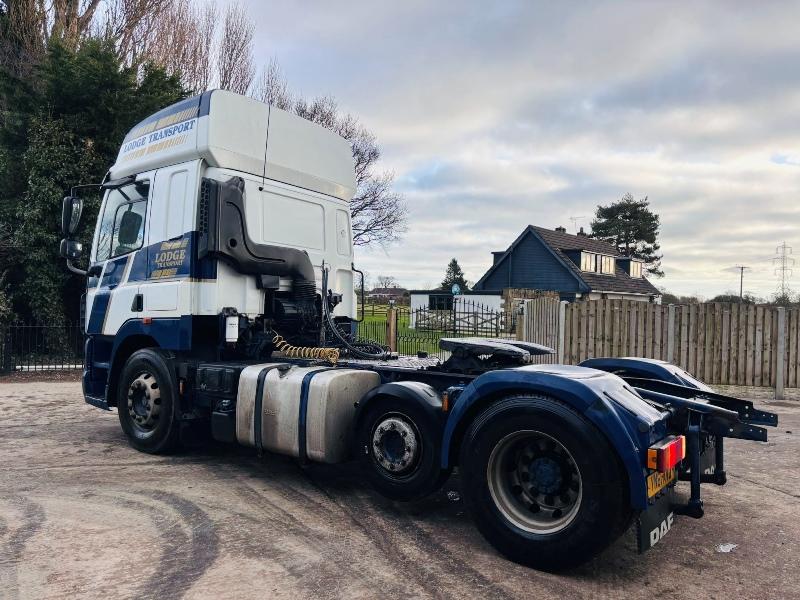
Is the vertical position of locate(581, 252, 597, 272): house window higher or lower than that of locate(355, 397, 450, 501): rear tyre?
higher

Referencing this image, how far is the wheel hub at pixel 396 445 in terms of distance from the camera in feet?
14.6

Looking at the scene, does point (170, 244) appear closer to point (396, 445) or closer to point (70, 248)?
point (70, 248)

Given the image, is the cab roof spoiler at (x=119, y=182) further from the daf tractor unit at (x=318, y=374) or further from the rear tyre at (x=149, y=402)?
the rear tyre at (x=149, y=402)

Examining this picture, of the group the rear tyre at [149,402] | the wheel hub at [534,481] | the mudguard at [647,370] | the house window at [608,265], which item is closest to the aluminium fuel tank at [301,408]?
the rear tyre at [149,402]

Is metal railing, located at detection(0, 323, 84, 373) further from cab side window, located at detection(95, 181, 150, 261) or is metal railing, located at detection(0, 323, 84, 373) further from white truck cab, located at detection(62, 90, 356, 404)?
white truck cab, located at detection(62, 90, 356, 404)

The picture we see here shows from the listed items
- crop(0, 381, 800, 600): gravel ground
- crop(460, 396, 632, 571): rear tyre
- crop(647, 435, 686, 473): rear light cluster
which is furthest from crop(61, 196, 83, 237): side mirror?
crop(647, 435, 686, 473): rear light cluster

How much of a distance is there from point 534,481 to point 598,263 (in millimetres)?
39606

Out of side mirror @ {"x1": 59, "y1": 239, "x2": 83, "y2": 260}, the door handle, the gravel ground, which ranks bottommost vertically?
the gravel ground

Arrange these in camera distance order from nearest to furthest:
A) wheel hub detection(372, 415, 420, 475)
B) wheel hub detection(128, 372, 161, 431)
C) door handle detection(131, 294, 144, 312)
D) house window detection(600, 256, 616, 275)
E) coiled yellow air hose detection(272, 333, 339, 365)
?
wheel hub detection(372, 415, 420, 475), coiled yellow air hose detection(272, 333, 339, 365), wheel hub detection(128, 372, 161, 431), door handle detection(131, 294, 144, 312), house window detection(600, 256, 616, 275)

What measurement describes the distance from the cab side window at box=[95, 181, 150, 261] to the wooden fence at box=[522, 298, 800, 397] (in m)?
8.84

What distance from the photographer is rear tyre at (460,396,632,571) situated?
3.32m

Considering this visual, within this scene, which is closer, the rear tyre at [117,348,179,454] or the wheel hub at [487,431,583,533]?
the wheel hub at [487,431,583,533]

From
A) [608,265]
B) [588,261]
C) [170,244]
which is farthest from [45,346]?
[608,265]

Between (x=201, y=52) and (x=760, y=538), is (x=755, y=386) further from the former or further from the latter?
(x=201, y=52)
